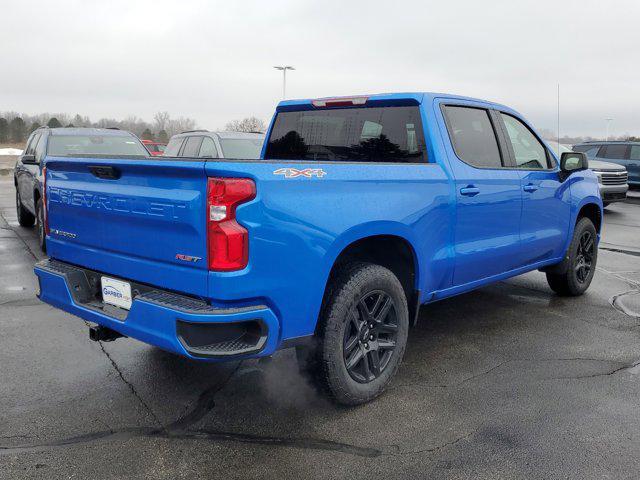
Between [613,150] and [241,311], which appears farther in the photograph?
[613,150]

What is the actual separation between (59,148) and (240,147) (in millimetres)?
3183

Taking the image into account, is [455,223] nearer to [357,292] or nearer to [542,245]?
[357,292]

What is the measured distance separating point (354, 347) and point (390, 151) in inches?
61.3

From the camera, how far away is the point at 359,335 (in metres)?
3.44

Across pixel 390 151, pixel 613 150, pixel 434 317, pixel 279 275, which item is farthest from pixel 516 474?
pixel 613 150

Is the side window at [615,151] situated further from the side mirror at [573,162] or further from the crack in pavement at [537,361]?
the crack in pavement at [537,361]

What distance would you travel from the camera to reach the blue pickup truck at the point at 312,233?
2.77 metres

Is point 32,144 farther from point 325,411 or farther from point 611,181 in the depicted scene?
point 611,181

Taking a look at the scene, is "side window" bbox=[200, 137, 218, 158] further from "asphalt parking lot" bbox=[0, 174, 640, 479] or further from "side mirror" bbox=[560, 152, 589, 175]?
"side mirror" bbox=[560, 152, 589, 175]

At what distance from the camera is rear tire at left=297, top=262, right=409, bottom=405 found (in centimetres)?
322

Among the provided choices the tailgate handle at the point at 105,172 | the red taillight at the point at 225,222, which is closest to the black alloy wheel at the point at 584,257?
the red taillight at the point at 225,222

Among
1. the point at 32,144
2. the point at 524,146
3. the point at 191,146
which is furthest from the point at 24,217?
the point at 524,146

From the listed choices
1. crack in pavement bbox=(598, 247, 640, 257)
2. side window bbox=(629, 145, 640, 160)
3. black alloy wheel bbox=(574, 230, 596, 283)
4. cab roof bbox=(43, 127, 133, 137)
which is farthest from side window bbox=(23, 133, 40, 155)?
side window bbox=(629, 145, 640, 160)

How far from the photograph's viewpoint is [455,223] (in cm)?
405
